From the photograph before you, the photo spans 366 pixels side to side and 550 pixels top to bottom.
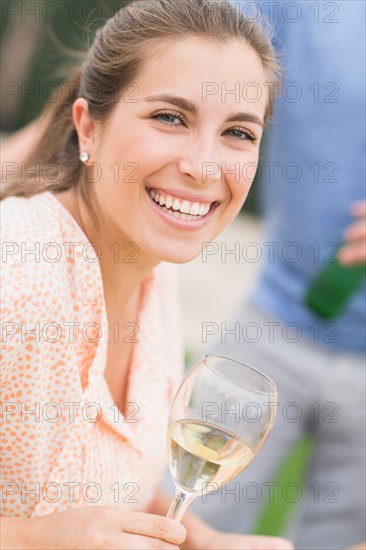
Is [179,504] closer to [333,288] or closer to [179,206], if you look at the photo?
[179,206]

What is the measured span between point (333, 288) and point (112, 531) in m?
1.49

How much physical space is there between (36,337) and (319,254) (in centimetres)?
133

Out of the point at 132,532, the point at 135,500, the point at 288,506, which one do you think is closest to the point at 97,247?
the point at 135,500

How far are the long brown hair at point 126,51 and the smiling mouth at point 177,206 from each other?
0.24m

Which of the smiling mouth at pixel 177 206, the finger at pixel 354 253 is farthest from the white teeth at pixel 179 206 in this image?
the finger at pixel 354 253

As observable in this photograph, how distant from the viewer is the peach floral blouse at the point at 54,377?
A: 66.6 inches

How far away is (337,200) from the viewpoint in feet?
8.99

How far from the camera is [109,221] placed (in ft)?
6.59

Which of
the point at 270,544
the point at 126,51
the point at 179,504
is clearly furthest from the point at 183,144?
the point at 270,544

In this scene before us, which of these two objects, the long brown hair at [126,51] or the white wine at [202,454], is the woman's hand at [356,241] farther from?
the white wine at [202,454]

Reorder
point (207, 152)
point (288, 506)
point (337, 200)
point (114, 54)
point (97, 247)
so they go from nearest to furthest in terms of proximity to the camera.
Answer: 1. point (207, 152)
2. point (114, 54)
3. point (97, 247)
4. point (337, 200)
5. point (288, 506)

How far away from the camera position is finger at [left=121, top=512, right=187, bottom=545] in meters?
1.48

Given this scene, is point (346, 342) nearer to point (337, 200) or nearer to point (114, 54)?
point (337, 200)

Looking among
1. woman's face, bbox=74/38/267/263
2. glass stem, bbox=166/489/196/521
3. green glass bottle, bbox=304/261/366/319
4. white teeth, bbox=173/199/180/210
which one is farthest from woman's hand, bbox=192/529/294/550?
green glass bottle, bbox=304/261/366/319
